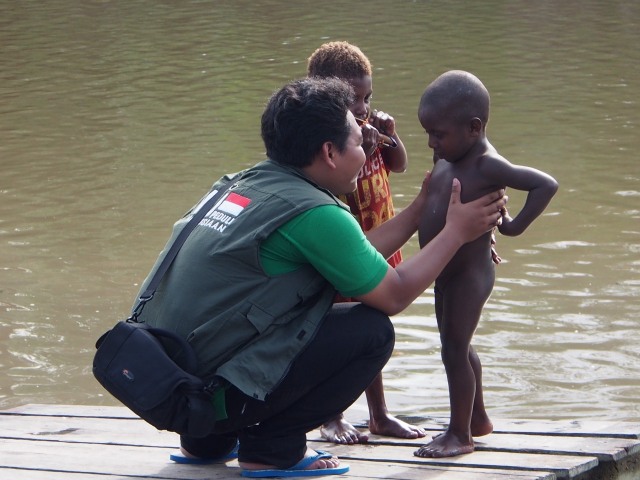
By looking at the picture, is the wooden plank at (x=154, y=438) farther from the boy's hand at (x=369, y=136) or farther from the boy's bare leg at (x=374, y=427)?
the boy's hand at (x=369, y=136)

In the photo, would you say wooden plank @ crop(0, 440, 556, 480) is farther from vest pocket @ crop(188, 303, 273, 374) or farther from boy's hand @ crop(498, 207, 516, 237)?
boy's hand @ crop(498, 207, 516, 237)

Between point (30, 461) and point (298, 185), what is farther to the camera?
point (30, 461)

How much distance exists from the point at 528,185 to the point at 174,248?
1.05 metres

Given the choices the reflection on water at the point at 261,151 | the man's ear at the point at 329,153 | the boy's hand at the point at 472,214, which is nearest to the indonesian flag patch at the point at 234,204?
the man's ear at the point at 329,153

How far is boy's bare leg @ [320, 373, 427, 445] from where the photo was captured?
3.93 m

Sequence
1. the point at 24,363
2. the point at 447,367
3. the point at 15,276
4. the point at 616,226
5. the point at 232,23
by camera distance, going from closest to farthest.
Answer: the point at 447,367 → the point at 24,363 → the point at 15,276 → the point at 616,226 → the point at 232,23

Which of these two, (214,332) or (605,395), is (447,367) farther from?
(605,395)

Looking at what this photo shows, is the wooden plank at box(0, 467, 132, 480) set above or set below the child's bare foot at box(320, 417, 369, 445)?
above

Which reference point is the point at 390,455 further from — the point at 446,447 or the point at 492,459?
the point at 492,459

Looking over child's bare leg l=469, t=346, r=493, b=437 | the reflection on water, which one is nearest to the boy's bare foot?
child's bare leg l=469, t=346, r=493, b=437

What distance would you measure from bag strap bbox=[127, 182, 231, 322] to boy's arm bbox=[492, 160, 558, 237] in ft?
2.73

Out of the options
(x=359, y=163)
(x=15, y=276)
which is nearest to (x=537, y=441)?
(x=359, y=163)

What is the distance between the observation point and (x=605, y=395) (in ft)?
17.2

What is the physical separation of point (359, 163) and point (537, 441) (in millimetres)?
1069
